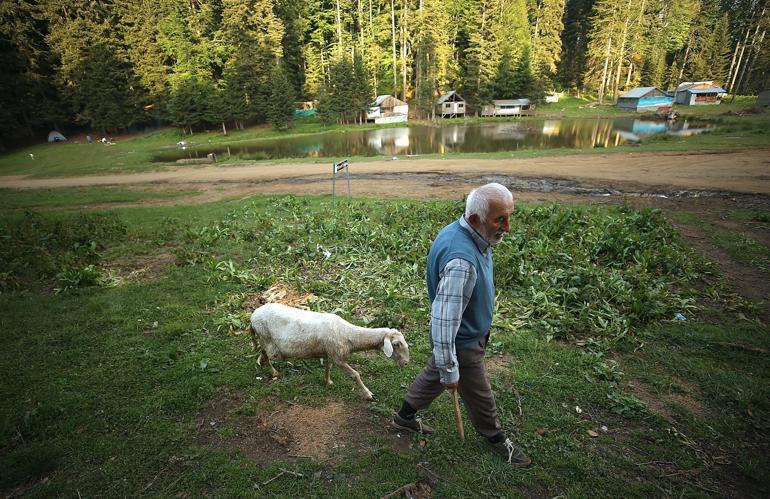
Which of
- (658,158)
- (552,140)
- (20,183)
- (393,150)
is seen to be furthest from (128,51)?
(658,158)

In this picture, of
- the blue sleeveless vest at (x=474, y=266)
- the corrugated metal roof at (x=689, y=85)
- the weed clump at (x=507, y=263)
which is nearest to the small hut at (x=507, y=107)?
the corrugated metal roof at (x=689, y=85)

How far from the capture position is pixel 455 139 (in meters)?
40.3

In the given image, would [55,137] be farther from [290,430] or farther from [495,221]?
[495,221]

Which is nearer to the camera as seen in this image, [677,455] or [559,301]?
[677,455]

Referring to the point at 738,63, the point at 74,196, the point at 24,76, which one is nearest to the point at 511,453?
the point at 74,196

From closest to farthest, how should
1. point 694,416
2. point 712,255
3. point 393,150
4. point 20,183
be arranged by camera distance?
point 694,416, point 712,255, point 20,183, point 393,150

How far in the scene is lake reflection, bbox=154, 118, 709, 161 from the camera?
1345 inches

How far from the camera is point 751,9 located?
63031mm

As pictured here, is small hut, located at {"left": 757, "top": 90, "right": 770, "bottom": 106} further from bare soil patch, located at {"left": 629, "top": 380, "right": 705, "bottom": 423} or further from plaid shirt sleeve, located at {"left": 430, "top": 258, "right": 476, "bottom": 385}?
plaid shirt sleeve, located at {"left": 430, "top": 258, "right": 476, "bottom": 385}

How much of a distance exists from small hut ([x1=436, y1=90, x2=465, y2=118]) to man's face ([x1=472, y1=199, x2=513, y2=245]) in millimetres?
64107

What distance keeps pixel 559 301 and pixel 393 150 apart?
29.9 meters

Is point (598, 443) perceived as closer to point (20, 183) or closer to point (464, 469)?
point (464, 469)

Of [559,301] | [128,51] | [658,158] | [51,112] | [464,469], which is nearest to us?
[464,469]

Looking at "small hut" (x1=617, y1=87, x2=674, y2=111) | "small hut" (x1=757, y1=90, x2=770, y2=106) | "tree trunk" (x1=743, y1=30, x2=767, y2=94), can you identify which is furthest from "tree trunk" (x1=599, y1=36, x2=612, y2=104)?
"small hut" (x1=757, y1=90, x2=770, y2=106)
